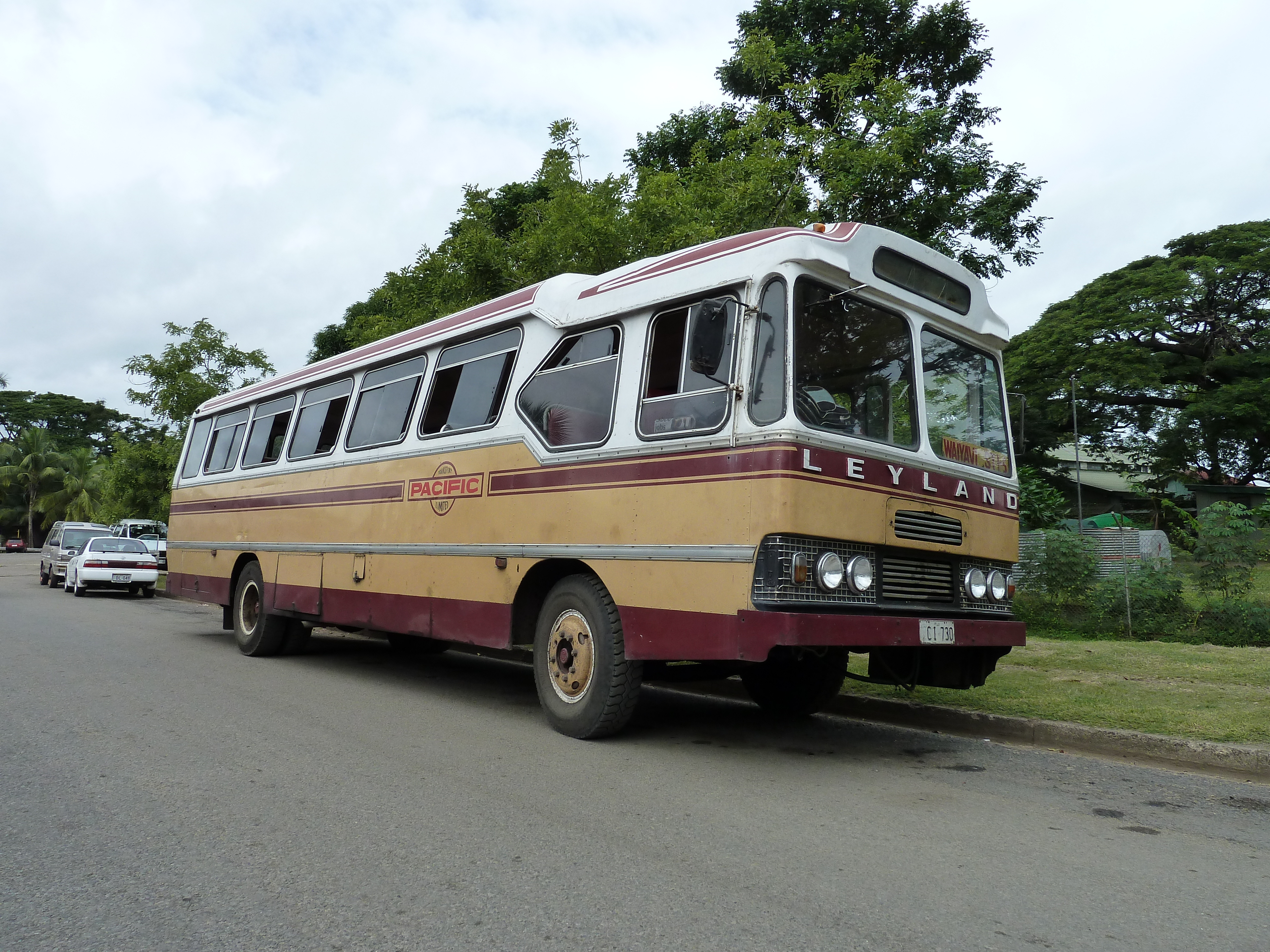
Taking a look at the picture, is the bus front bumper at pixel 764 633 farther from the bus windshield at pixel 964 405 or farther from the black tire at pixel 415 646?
the black tire at pixel 415 646

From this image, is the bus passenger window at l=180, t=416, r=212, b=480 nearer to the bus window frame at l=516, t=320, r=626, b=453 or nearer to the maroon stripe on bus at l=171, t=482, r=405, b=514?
the maroon stripe on bus at l=171, t=482, r=405, b=514

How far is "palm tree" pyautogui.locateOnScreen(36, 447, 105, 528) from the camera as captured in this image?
198 ft

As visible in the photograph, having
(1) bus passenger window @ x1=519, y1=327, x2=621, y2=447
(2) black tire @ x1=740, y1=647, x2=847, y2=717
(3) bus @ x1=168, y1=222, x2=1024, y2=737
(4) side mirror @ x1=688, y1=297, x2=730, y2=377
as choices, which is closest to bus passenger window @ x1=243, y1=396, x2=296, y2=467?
(3) bus @ x1=168, y1=222, x2=1024, y2=737

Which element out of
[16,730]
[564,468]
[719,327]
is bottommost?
[16,730]

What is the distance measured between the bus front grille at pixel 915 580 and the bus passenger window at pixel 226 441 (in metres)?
8.80

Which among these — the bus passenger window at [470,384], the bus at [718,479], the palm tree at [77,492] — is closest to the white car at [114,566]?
the bus at [718,479]

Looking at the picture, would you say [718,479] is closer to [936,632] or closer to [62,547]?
[936,632]

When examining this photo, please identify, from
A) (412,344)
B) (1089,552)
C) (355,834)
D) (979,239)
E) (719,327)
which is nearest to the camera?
(355,834)

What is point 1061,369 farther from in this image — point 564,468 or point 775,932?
point 775,932

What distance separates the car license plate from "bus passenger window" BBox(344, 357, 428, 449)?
4.79m

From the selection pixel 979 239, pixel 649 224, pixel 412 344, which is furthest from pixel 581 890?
pixel 979 239

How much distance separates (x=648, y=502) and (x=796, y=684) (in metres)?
2.36

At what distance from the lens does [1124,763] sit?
609 centimetres

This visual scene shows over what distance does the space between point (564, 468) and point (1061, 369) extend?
28.8 m
